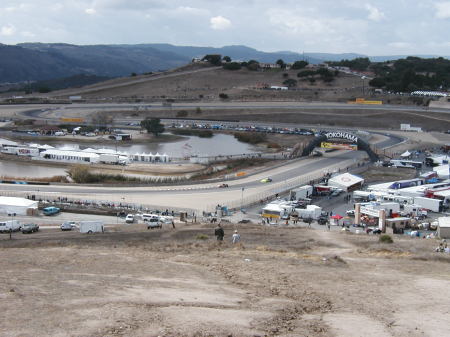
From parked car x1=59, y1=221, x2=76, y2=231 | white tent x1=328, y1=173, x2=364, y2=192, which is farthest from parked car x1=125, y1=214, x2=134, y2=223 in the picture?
white tent x1=328, y1=173, x2=364, y2=192

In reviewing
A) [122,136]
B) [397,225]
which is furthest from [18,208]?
[122,136]

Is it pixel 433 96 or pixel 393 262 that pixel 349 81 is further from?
pixel 393 262

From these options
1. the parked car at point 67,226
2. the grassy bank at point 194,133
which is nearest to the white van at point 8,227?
the parked car at point 67,226

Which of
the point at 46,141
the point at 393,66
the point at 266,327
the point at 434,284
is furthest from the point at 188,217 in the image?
the point at 393,66

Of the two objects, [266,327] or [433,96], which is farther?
[433,96]

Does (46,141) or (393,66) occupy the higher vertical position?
(393,66)

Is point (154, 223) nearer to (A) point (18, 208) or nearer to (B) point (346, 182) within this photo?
(A) point (18, 208)

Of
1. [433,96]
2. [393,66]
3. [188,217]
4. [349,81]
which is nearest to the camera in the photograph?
[188,217]
